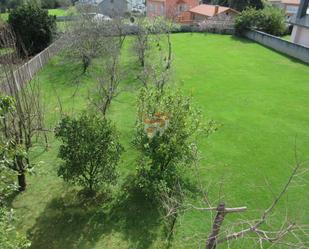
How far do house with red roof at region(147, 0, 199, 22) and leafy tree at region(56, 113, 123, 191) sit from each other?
103 feet

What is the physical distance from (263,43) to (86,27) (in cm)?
1613

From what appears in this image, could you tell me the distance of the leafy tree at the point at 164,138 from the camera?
736 cm

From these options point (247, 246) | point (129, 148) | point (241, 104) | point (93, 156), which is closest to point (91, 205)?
point (93, 156)

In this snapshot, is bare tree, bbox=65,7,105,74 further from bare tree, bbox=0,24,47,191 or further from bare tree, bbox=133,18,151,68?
bare tree, bbox=0,24,47,191

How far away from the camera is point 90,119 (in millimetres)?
7285

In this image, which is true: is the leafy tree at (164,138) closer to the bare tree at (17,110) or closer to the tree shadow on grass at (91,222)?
the tree shadow on grass at (91,222)

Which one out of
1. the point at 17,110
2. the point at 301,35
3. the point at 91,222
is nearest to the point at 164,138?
the point at 91,222

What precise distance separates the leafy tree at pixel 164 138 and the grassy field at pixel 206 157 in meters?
0.98

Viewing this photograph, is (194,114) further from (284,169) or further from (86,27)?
(86,27)

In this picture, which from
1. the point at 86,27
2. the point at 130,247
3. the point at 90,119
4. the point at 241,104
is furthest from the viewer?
the point at 86,27

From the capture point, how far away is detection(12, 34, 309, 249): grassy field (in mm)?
7227

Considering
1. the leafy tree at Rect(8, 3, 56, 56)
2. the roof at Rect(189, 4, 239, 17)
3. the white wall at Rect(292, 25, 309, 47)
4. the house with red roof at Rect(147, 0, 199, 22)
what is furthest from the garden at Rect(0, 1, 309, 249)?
the house with red roof at Rect(147, 0, 199, 22)

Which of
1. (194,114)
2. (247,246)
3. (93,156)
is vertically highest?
(194,114)

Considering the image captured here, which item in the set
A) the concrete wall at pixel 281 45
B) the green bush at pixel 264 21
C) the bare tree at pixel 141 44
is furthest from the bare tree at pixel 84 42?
the green bush at pixel 264 21
